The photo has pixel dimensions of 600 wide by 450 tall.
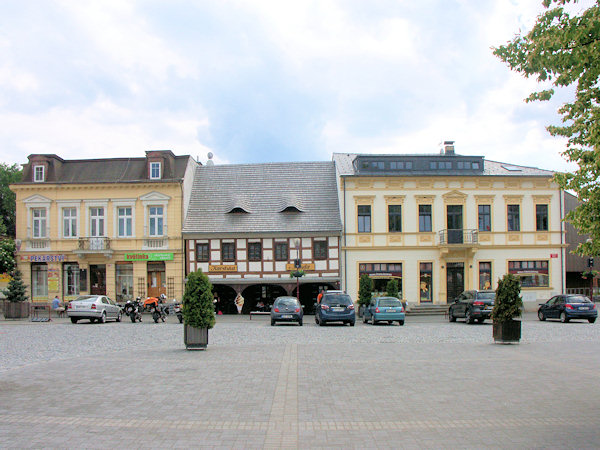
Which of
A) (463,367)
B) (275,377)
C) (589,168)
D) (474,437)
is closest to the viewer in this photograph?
(474,437)

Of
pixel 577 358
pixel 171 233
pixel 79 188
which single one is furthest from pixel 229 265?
pixel 577 358

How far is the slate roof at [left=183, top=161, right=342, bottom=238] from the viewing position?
38.1m

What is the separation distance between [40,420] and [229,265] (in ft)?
100

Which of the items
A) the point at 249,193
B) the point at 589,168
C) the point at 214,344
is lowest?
the point at 214,344

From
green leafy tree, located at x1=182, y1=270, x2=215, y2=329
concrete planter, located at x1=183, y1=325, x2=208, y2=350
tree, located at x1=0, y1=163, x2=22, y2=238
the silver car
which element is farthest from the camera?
tree, located at x1=0, y1=163, x2=22, y2=238

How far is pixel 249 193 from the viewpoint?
4075cm

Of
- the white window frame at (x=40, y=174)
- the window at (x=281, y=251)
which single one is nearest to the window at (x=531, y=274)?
the window at (x=281, y=251)

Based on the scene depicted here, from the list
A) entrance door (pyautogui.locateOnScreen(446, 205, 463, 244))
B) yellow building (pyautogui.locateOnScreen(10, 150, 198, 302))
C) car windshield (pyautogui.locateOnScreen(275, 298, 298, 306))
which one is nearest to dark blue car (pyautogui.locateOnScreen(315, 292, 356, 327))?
car windshield (pyautogui.locateOnScreen(275, 298, 298, 306))

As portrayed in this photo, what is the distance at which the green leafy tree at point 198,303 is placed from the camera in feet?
47.8

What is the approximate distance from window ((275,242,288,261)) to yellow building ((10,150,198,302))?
6.36 m

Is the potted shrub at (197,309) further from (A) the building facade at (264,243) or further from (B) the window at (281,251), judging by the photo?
(B) the window at (281,251)

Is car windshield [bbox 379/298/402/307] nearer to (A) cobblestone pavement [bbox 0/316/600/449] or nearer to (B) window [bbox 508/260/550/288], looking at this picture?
(A) cobblestone pavement [bbox 0/316/600/449]

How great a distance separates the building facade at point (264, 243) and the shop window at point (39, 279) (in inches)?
389

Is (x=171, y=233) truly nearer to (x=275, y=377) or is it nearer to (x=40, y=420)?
(x=275, y=377)
